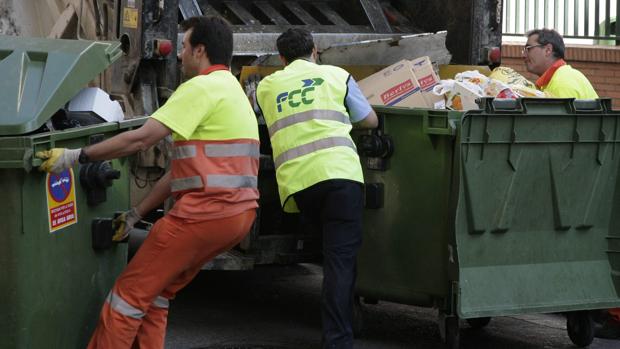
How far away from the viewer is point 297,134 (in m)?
5.52

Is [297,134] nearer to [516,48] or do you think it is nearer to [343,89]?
[343,89]

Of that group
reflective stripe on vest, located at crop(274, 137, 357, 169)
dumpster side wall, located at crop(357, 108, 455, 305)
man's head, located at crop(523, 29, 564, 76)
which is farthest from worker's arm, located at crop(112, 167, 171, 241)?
man's head, located at crop(523, 29, 564, 76)

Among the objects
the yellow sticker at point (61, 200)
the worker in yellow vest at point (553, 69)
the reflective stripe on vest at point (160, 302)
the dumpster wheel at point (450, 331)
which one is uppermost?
the worker in yellow vest at point (553, 69)

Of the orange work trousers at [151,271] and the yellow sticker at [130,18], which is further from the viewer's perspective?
the yellow sticker at [130,18]

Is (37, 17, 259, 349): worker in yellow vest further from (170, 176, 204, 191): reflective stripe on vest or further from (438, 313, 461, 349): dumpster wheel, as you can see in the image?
(438, 313, 461, 349): dumpster wheel

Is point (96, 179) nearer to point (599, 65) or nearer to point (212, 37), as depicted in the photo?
point (212, 37)

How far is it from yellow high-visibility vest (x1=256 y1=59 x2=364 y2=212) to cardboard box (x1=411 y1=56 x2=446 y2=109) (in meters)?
0.64

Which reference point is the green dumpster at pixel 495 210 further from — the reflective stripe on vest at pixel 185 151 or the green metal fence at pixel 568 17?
the green metal fence at pixel 568 17

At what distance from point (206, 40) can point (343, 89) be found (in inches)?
42.8

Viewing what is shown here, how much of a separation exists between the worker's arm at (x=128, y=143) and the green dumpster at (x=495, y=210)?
1637 millimetres

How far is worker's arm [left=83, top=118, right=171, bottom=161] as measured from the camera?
14.0 feet

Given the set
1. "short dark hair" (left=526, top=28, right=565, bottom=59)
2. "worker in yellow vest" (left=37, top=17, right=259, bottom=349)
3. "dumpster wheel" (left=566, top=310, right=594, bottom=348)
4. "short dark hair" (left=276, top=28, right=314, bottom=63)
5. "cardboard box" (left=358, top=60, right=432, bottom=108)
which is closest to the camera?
"worker in yellow vest" (left=37, top=17, right=259, bottom=349)

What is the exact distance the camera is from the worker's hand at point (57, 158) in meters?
4.11

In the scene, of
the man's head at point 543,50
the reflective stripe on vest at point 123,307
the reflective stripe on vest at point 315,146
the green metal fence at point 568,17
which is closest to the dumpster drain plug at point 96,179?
the reflective stripe on vest at point 123,307
